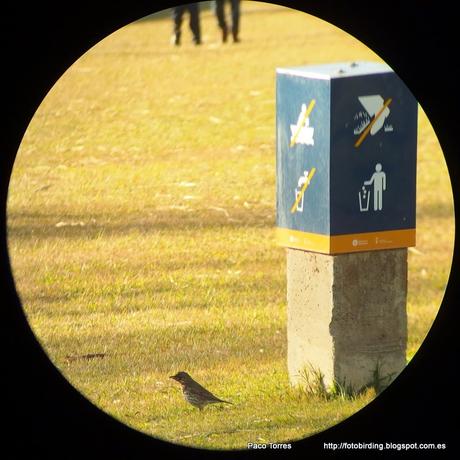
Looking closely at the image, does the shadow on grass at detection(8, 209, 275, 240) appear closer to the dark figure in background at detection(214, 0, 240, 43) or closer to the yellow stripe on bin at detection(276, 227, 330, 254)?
the yellow stripe on bin at detection(276, 227, 330, 254)

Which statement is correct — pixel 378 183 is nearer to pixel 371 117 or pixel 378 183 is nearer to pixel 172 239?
pixel 371 117

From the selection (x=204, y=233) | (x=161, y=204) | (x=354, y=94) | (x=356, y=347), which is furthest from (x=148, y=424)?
(x=161, y=204)

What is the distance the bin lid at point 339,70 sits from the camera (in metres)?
5.66

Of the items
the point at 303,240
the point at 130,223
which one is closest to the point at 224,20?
the point at 130,223

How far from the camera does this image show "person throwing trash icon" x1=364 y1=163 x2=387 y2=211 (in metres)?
5.77

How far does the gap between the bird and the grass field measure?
0.07m

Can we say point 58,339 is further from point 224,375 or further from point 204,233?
point 204,233

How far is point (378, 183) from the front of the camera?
19.0ft

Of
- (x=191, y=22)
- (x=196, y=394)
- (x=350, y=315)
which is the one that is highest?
(x=191, y=22)

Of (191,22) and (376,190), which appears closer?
(376,190)

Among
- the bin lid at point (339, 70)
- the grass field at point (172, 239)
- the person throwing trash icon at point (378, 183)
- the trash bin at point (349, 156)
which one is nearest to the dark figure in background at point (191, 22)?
the grass field at point (172, 239)

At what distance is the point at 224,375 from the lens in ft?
21.7

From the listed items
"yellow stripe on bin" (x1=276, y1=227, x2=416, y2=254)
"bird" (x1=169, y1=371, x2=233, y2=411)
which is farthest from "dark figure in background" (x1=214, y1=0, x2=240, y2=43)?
"bird" (x1=169, y1=371, x2=233, y2=411)

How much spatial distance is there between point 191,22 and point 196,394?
841 cm
